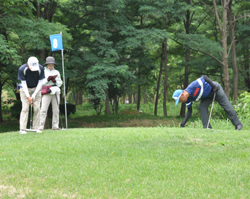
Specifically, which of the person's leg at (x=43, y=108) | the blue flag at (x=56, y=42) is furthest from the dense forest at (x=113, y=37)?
the person's leg at (x=43, y=108)

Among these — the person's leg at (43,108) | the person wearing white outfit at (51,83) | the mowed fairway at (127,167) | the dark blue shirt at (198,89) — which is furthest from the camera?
the person's leg at (43,108)

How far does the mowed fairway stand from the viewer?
3.64 metres

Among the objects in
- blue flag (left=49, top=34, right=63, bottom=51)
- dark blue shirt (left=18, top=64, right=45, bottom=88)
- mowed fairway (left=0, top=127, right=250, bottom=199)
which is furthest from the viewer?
blue flag (left=49, top=34, right=63, bottom=51)

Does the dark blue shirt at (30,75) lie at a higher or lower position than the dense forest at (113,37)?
lower

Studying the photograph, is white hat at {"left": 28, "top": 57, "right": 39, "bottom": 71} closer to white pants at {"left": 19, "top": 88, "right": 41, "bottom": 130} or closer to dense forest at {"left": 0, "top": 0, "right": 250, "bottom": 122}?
white pants at {"left": 19, "top": 88, "right": 41, "bottom": 130}

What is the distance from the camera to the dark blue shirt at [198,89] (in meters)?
7.55

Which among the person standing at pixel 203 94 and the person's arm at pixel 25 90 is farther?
the person standing at pixel 203 94

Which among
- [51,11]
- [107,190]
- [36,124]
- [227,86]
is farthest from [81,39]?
[107,190]

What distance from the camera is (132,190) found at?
366 centimetres

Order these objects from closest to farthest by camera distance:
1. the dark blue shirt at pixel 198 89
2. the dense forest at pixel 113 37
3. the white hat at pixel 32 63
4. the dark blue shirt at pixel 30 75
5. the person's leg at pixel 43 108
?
1. the white hat at pixel 32 63
2. the dark blue shirt at pixel 30 75
3. the dark blue shirt at pixel 198 89
4. the person's leg at pixel 43 108
5. the dense forest at pixel 113 37

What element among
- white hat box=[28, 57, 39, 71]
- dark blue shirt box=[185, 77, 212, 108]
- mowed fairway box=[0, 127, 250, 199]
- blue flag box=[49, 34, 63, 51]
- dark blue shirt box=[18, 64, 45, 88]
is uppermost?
blue flag box=[49, 34, 63, 51]

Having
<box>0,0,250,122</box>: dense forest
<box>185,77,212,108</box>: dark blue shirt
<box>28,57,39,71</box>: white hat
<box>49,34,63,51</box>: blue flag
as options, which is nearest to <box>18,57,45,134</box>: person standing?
<box>28,57,39,71</box>: white hat

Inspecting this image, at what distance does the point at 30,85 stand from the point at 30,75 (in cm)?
29

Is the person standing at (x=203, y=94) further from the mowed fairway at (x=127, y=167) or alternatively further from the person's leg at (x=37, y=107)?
the person's leg at (x=37, y=107)
